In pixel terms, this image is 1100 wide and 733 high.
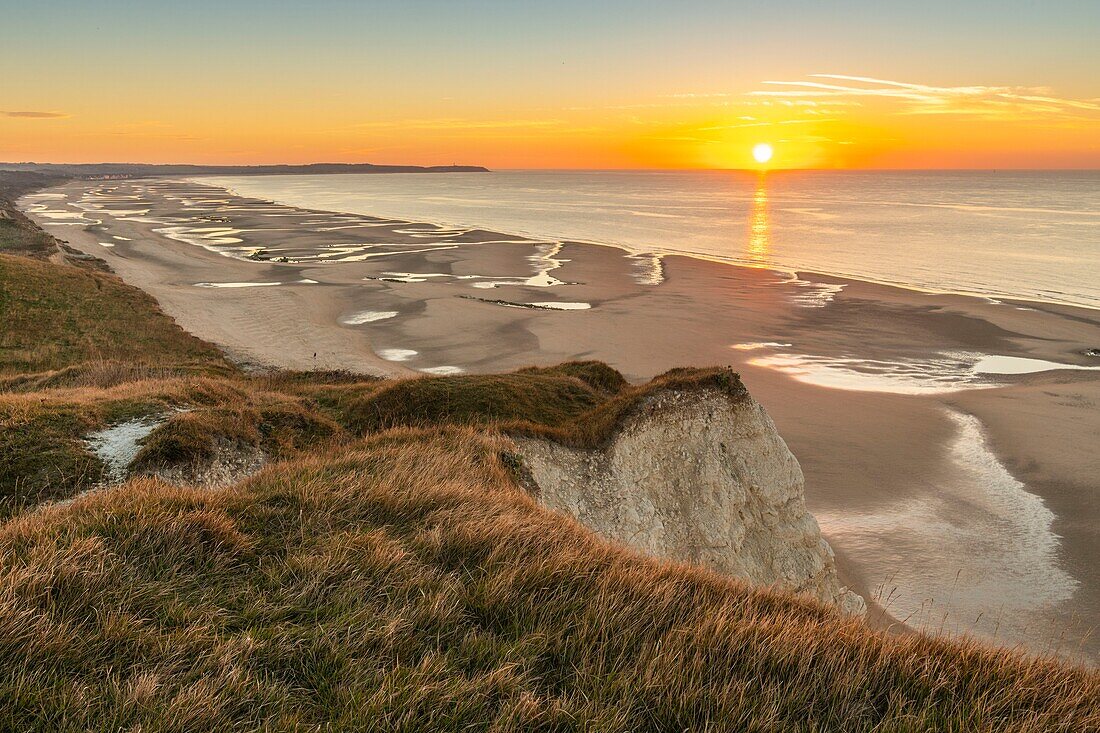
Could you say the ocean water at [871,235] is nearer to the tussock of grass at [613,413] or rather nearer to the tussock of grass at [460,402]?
the tussock of grass at [613,413]

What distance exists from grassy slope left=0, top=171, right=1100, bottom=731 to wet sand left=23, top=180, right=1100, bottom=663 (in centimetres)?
220

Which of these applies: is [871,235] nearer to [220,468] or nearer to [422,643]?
[220,468]

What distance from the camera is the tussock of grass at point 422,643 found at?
3.89 m

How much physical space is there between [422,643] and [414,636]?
0.35 ft

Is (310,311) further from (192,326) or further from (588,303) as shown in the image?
(588,303)

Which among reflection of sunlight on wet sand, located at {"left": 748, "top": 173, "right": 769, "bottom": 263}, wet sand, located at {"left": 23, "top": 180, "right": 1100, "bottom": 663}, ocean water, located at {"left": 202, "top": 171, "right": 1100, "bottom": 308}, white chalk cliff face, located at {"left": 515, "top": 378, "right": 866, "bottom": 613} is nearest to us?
white chalk cliff face, located at {"left": 515, "top": 378, "right": 866, "bottom": 613}

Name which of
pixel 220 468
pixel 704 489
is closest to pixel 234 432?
pixel 220 468

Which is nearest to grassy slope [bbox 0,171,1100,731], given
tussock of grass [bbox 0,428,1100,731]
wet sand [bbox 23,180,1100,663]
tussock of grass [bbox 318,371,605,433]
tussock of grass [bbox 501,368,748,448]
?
tussock of grass [bbox 0,428,1100,731]

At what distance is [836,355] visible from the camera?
115 ft

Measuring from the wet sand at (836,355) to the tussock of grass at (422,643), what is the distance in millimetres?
2002

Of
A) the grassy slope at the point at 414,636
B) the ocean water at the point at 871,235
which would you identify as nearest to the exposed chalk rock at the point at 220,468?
the grassy slope at the point at 414,636

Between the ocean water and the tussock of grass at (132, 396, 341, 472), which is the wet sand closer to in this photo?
the ocean water

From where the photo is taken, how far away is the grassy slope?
3.91 meters

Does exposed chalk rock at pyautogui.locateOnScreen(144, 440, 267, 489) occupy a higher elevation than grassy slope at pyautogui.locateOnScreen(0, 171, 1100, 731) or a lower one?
lower
